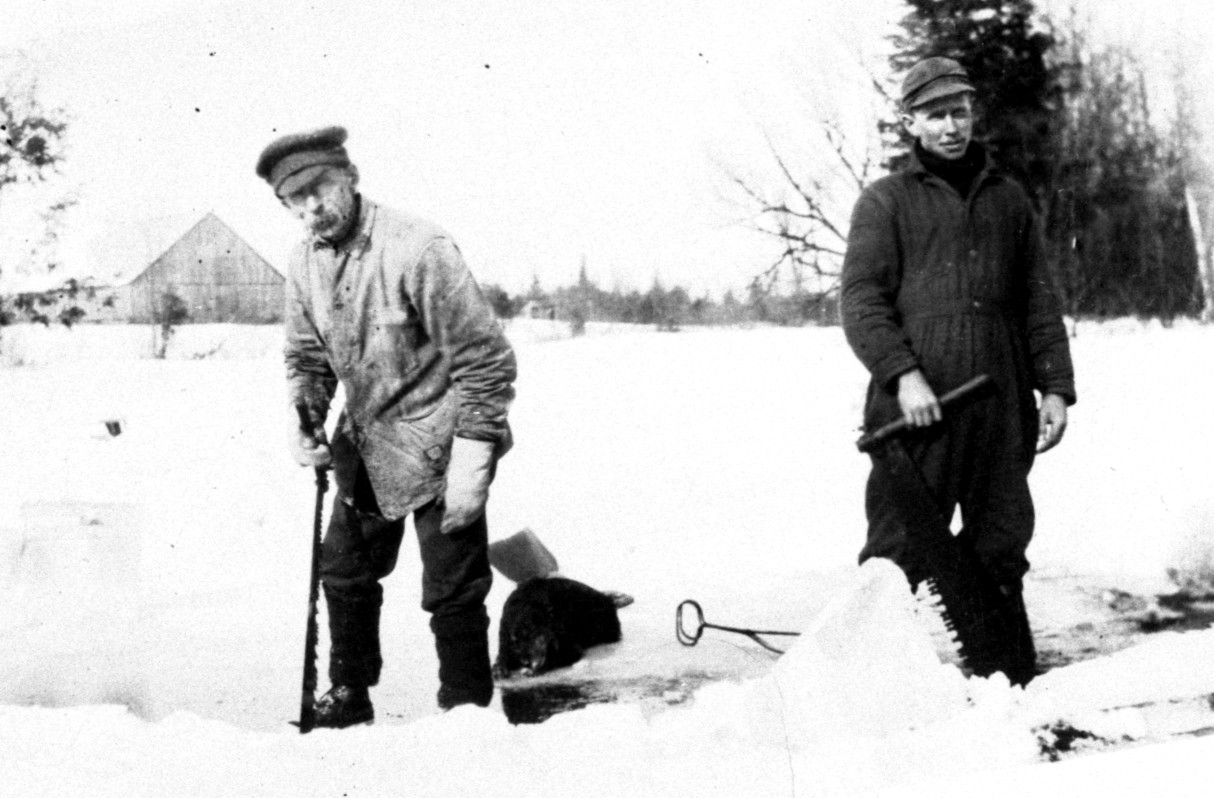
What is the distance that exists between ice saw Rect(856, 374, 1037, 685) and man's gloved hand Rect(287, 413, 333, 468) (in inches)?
51.5

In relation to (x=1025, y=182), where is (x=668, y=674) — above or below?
below

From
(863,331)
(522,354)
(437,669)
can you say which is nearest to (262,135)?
(522,354)

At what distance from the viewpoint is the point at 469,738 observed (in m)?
3.02

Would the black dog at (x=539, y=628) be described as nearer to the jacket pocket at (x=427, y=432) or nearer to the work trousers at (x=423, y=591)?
the work trousers at (x=423, y=591)

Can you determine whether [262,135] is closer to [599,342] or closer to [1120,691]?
[599,342]

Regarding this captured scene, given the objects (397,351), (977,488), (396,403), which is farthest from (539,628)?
(977,488)

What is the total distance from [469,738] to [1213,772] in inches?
69.2

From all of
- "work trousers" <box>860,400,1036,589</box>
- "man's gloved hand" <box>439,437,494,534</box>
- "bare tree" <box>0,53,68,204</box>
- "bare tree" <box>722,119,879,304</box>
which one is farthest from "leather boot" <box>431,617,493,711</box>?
"bare tree" <box>0,53,68,204</box>

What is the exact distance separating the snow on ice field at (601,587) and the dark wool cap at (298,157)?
0.36 m

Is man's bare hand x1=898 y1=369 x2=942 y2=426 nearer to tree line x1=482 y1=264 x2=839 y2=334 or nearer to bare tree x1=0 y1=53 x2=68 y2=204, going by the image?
tree line x1=482 y1=264 x2=839 y2=334

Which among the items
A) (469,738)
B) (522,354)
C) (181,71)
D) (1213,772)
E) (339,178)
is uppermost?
(181,71)

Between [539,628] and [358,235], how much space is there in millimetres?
1091

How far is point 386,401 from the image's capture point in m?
3.21

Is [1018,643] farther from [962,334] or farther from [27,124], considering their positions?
[27,124]
